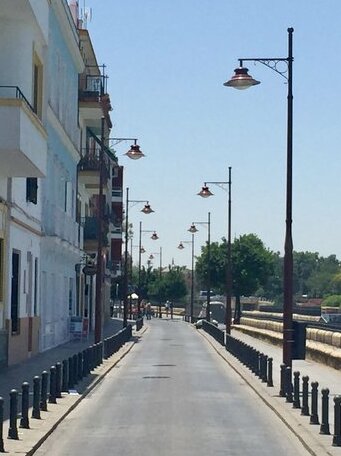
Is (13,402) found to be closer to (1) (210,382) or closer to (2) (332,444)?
(2) (332,444)

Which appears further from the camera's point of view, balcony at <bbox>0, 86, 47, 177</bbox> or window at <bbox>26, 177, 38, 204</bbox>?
window at <bbox>26, 177, 38, 204</bbox>

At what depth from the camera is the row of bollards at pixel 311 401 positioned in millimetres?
16641

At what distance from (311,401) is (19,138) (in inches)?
326

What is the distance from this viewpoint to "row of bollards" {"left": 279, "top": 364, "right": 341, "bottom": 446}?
54.6ft

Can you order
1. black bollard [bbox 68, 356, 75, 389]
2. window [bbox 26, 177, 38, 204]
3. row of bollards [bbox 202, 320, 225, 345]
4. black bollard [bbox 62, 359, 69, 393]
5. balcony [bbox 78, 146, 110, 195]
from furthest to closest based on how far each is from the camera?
1. balcony [bbox 78, 146, 110, 195]
2. row of bollards [bbox 202, 320, 225, 345]
3. window [bbox 26, 177, 38, 204]
4. black bollard [bbox 68, 356, 75, 389]
5. black bollard [bbox 62, 359, 69, 393]

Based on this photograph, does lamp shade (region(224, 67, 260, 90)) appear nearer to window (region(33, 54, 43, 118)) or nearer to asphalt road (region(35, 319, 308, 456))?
asphalt road (region(35, 319, 308, 456))

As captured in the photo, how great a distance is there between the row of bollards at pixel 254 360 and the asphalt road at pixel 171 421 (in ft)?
1.97

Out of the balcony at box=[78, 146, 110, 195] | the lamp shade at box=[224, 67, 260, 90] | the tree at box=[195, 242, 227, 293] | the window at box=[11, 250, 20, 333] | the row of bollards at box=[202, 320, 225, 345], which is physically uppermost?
the balcony at box=[78, 146, 110, 195]

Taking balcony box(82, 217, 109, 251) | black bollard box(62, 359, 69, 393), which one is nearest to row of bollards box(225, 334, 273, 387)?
black bollard box(62, 359, 69, 393)

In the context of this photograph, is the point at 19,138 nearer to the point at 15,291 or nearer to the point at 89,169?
the point at 15,291

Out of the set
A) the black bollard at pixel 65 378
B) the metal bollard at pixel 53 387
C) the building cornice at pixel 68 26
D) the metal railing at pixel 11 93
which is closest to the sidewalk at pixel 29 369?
the metal bollard at pixel 53 387

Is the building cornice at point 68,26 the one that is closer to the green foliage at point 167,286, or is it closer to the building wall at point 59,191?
the building wall at point 59,191

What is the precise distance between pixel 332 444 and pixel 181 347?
3624 centimetres

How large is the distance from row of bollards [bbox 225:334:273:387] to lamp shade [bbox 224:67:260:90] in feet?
23.8
